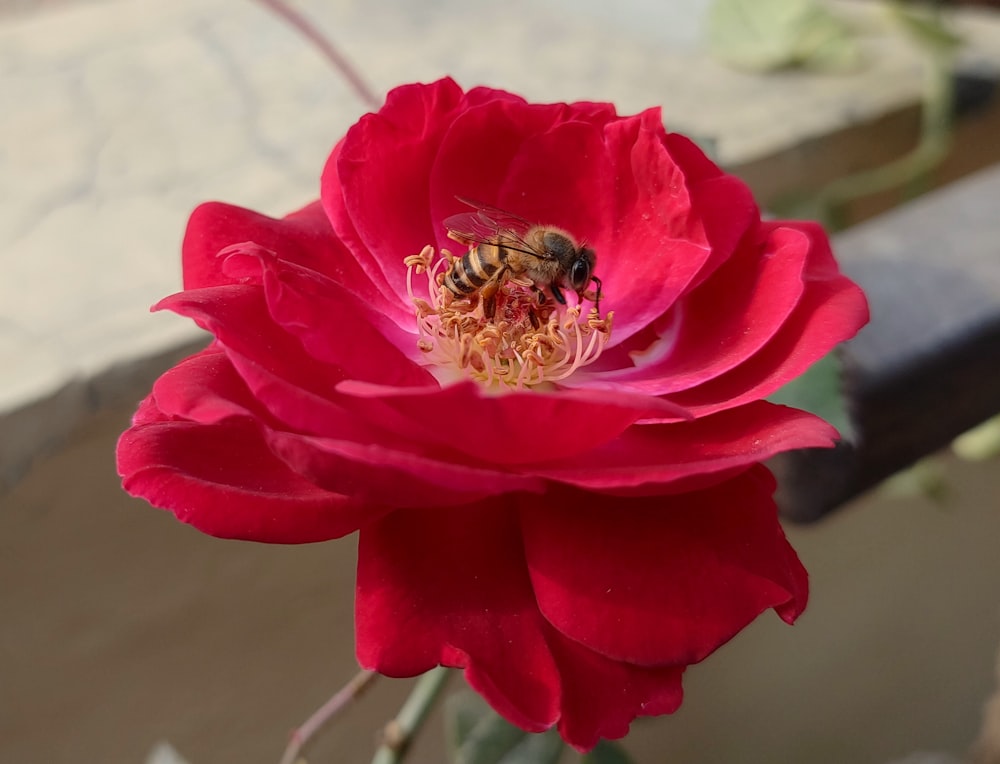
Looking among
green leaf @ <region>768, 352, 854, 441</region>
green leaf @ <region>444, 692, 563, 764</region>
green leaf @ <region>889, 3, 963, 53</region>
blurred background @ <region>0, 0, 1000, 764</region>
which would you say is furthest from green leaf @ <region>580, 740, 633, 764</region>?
green leaf @ <region>889, 3, 963, 53</region>

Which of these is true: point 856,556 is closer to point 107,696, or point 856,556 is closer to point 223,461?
point 107,696

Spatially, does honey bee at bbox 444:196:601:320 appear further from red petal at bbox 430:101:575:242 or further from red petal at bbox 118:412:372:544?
red petal at bbox 118:412:372:544

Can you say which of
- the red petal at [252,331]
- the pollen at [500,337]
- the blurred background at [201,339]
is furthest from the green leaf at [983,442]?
the red petal at [252,331]

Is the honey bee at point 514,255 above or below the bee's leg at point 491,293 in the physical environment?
above

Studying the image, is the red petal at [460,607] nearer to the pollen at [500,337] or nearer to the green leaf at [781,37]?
the pollen at [500,337]

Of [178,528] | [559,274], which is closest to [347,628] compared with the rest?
[178,528]

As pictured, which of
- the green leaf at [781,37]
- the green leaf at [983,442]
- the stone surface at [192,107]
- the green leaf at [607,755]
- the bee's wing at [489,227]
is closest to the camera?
the bee's wing at [489,227]

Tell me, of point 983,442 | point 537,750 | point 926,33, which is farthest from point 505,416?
point 926,33
